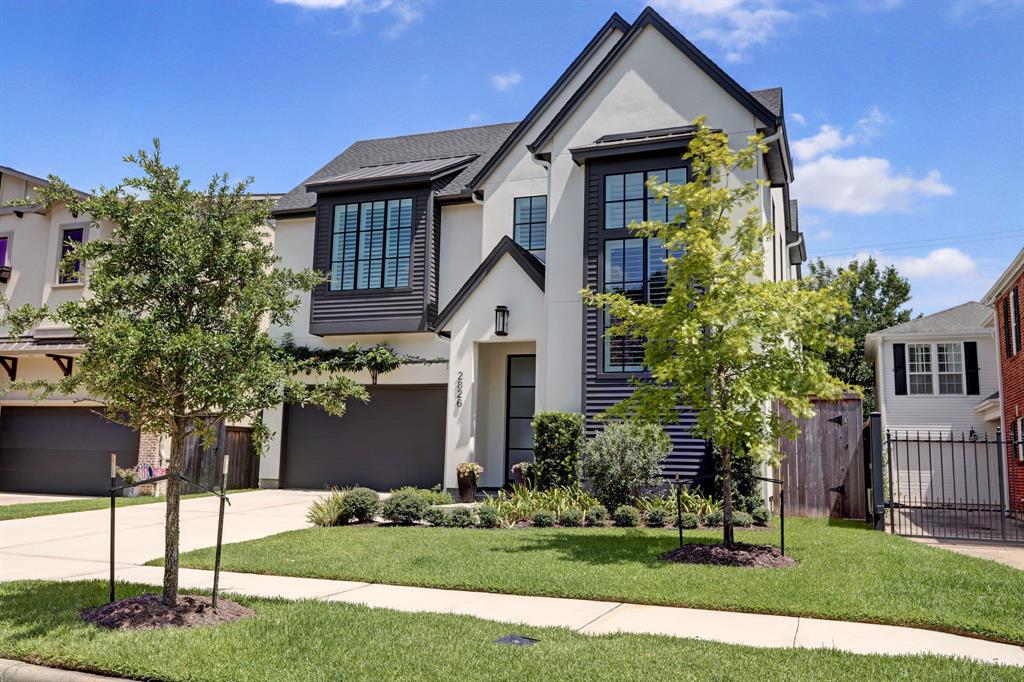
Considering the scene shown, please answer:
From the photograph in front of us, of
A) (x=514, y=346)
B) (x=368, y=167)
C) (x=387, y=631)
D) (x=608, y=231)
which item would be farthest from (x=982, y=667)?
(x=368, y=167)

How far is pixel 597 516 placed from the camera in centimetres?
1320

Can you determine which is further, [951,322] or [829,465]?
[951,322]

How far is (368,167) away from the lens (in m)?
24.0

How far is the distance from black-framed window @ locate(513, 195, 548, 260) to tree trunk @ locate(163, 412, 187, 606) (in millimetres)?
13513

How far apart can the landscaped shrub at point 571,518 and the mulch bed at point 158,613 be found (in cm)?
678

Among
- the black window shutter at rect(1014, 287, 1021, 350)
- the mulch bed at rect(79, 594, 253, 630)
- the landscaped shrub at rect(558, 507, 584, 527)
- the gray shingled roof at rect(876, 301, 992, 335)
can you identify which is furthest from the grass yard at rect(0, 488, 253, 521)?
the gray shingled roof at rect(876, 301, 992, 335)

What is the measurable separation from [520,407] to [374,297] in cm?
511

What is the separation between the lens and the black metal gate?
13.2m

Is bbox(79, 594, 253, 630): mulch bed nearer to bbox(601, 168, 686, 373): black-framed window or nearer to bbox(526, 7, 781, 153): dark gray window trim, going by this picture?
bbox(601, 168, 686, 373): black-framed window

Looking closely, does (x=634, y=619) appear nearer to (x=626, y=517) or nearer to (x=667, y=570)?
(x=667, y=570)

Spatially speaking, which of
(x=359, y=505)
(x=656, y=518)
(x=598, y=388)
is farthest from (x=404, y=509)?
(x=598, y=388)

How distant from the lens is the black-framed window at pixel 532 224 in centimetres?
1991

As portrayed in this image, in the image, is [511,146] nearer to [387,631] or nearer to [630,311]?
[630,311]

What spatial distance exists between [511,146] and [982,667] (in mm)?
16909
